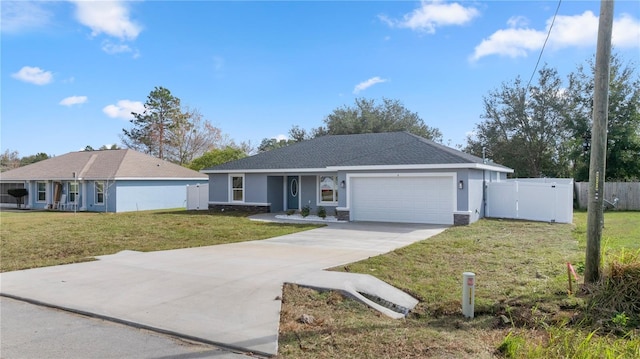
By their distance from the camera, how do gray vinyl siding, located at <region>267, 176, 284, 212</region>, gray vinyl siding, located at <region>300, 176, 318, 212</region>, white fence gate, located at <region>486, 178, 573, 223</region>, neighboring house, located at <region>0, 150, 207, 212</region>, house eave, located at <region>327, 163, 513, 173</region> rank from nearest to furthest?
house eave, located at <region>327, 163, 513, 173</region> < white fence gate, located at <region>486, 178, 573, 223</region> < gray vinyl siding, located at <region>300, 176, 318, 212</region> < gray vinyl siding, located at <region>267, 176, 284, 212</region> < neighboring house, located at <region>0, 150, 207, 212</region>

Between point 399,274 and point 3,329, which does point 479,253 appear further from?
point 3,329

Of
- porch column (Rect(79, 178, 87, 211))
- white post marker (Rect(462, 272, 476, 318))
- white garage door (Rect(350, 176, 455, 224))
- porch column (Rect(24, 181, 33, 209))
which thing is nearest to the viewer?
white post marker (Rect(462, 272, 476, 318))

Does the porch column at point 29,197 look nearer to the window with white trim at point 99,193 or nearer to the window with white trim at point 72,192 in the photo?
the window with white trim at point 72,192

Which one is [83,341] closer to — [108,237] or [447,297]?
[447,297]

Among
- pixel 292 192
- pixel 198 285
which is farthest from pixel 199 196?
pixel 198 285

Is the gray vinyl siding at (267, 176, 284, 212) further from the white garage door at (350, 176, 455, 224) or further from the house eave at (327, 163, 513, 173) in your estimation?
the white garage door at (350, 176, 455, 224)

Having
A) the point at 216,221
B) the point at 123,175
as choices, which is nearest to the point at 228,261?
the point at 216,221

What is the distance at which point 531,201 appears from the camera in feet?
57.8

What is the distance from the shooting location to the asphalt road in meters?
4.32

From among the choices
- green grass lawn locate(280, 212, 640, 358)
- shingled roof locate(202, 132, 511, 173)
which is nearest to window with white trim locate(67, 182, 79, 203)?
shingled roof locate(202, 132, 511, 173)

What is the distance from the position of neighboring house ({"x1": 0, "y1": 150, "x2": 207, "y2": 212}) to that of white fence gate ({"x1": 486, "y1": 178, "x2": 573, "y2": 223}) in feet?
71.2

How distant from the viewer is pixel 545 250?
1026cm

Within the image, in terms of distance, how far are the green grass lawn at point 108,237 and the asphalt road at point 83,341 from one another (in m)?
4.58

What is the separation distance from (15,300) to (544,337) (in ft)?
25.2
